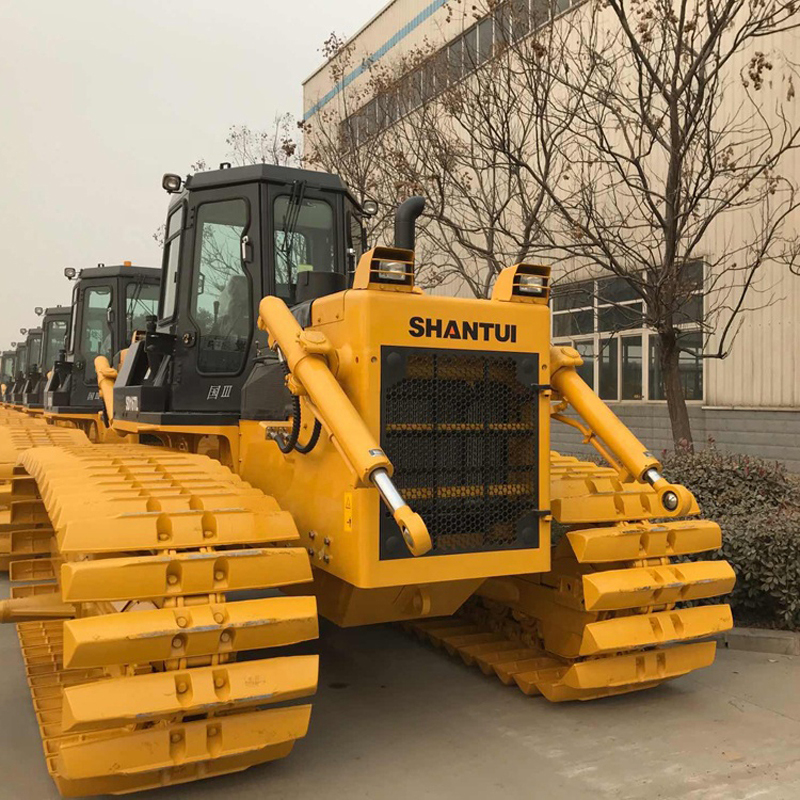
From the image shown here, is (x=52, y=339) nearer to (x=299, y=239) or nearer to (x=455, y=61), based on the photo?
(x=455, y=61)

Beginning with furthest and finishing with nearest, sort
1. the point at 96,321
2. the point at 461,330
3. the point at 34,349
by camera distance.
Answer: the point at 34,349, the point at 96,321, the point at 461,330

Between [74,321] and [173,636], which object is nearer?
[173,636]

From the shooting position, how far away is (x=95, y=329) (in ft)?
43.1

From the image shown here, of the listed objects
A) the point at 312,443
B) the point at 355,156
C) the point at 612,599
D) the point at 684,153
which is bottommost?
the point at 612,599

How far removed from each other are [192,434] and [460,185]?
8.18 metres

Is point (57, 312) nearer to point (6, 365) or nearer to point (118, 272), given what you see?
point (118, 272)

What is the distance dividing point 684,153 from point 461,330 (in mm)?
5993

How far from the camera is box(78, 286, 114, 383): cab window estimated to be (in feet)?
41.9

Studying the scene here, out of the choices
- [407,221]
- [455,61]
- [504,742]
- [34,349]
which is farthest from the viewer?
[34,349]

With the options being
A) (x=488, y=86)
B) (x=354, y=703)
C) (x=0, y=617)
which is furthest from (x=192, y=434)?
(x=488, y=86)

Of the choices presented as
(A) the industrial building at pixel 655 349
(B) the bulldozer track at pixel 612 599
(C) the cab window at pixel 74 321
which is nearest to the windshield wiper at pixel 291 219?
(B) the bulldozer track at pixel 612 599

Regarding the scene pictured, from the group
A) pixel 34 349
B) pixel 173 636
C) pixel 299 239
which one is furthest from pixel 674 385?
pixel 34 349

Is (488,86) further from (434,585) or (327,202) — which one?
(434,585)

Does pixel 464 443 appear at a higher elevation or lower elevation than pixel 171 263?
lower
